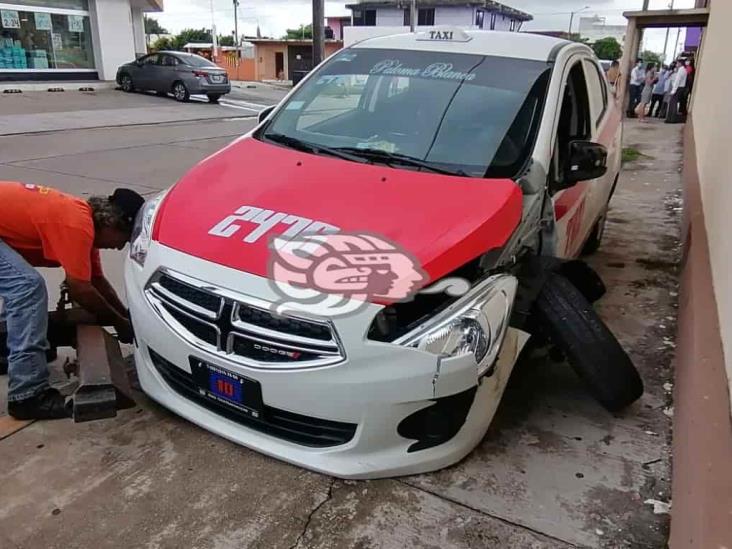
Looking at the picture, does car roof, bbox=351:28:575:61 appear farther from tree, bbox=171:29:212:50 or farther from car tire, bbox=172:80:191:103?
tree, bbox=171:29:212:50

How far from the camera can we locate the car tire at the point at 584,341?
10.0 ft

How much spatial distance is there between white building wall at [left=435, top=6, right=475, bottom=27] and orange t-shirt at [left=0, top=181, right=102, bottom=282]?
5214cm

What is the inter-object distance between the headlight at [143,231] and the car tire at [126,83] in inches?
874

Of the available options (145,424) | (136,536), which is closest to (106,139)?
(145,424)

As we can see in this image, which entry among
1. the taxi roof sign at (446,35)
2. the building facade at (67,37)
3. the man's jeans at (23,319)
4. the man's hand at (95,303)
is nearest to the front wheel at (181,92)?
the building facade at (67,37)

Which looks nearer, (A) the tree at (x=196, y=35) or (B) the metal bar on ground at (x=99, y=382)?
(B) the metal bar on ground at (x=99, y=382)

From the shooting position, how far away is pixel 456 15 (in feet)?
169

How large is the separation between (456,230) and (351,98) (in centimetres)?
163

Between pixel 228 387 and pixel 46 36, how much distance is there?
2477 cm

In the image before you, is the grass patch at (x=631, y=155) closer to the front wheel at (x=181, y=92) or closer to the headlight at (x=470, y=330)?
the headlight at (x=470, y=330)

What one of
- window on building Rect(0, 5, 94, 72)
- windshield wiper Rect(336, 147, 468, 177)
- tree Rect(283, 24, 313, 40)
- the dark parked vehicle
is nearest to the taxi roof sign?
windshield wiper Rect(336, 147, 468, 177)

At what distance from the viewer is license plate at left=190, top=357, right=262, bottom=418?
254 cm

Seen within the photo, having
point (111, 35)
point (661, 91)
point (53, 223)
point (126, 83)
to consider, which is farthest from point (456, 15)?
point (53, 223)

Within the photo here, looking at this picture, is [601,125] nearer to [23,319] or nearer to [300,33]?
[23,319]
